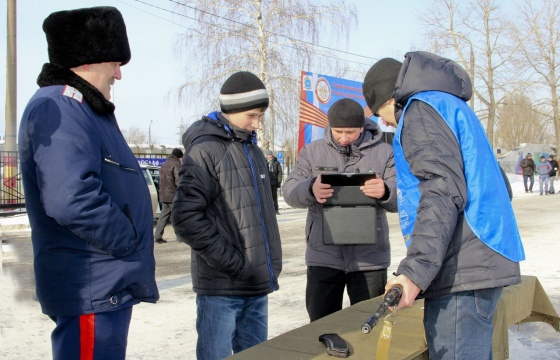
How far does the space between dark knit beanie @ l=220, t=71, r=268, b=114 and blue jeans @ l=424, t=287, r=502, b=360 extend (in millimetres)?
1292

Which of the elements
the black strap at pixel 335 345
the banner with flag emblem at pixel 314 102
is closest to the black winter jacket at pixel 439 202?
the black strap at pixel 335 345

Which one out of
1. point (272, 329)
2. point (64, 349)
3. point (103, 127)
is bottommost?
point (272, 329)

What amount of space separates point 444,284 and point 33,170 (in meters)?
1.49

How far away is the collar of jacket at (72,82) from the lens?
7.06ft

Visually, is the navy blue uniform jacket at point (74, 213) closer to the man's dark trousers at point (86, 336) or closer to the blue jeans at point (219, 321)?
the man's dark trousers at point (86, 336)

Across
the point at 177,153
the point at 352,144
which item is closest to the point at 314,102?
the point at 177,153

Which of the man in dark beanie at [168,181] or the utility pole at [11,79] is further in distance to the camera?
the utility pole at [11,79]

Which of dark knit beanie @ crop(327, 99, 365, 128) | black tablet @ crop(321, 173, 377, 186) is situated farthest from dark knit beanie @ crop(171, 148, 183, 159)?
black tablet @ crop(321, 173, 377, 186)

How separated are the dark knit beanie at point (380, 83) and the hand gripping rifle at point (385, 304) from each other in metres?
0.89

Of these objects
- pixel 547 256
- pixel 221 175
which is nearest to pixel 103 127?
pixel 221 175

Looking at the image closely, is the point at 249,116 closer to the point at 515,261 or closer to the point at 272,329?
the point at 515,261

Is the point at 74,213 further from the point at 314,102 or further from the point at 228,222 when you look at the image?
the point at 314,102

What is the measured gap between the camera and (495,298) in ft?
7.12

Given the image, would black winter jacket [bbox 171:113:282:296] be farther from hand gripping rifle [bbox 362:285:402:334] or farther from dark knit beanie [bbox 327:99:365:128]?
hand gripping rifle [bbox 362:285:402:334]
